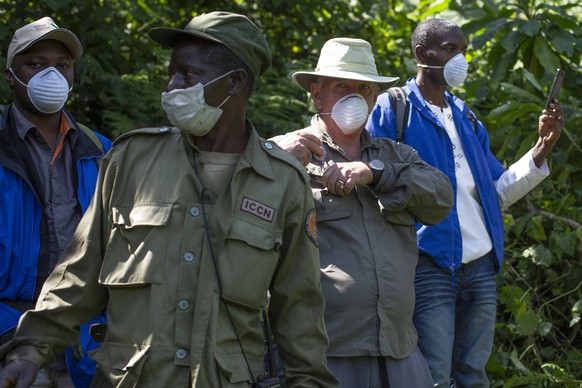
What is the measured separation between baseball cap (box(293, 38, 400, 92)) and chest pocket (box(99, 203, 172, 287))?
1.74 m

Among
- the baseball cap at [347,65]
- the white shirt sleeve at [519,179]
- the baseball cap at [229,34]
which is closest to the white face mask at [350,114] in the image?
the baseball cap at [347,65]

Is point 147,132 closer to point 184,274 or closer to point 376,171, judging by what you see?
point 184,274

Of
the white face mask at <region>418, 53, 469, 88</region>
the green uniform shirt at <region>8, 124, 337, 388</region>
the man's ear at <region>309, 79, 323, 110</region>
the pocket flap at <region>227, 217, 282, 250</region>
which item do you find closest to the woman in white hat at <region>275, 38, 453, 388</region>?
the man's ear at <region>309, 79, 323, 110</region>

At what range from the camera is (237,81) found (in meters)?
3.30

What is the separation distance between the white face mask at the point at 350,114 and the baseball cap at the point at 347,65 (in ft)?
0.37

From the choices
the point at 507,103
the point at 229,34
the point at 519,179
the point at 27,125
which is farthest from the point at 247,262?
the point at 507,103

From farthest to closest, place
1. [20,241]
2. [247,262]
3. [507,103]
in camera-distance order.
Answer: [507,103] < [20,241] < [247,262]

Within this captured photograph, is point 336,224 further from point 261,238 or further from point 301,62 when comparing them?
point 301,62

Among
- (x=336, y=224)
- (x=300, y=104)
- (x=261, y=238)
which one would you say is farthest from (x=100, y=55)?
(x=261, y=238)

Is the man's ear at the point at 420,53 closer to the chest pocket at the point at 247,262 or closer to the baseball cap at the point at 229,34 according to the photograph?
the baseball cap at the point at 229,34

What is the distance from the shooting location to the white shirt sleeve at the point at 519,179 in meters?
5.43

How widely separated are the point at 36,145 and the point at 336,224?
129 cm

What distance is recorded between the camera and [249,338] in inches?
123

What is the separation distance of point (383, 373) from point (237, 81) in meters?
1.52
